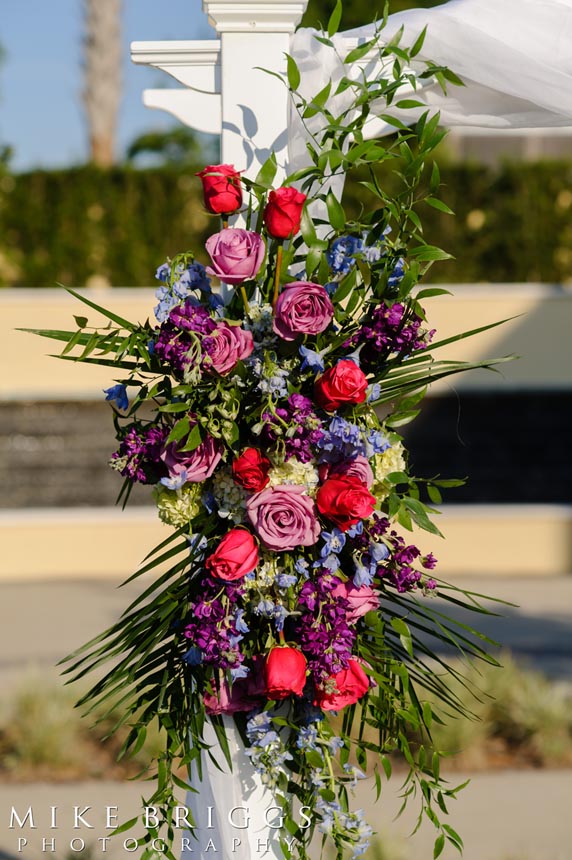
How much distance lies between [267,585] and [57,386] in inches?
285

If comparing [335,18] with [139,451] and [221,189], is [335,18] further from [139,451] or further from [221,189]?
[139,451]

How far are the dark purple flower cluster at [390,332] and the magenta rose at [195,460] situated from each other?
362mm

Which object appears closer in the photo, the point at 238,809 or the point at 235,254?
the point at 235,254

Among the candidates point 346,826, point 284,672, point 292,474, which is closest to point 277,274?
point 292,474

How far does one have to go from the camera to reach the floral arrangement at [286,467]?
2166 mm

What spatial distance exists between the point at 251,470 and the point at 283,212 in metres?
0.54

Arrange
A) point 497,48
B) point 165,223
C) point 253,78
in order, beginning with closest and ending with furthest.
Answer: point 253,78
point 497,48
point 165,223

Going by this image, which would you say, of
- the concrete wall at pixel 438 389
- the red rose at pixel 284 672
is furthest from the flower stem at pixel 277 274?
the concrete wall at pixel 438 389

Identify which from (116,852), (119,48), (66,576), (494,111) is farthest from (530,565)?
(119,48)

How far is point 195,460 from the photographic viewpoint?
2199 millimetres

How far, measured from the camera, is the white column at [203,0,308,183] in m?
2.39

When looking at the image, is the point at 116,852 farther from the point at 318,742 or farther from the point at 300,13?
the point at 300,13

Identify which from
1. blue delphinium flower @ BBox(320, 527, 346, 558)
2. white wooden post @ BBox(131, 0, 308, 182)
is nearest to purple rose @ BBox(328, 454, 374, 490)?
blue delphinium flower @ BBox(320, 527, 346, 558)

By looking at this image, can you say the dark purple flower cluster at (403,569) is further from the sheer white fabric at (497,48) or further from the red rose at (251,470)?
the sheer white fabric at (497,48)
